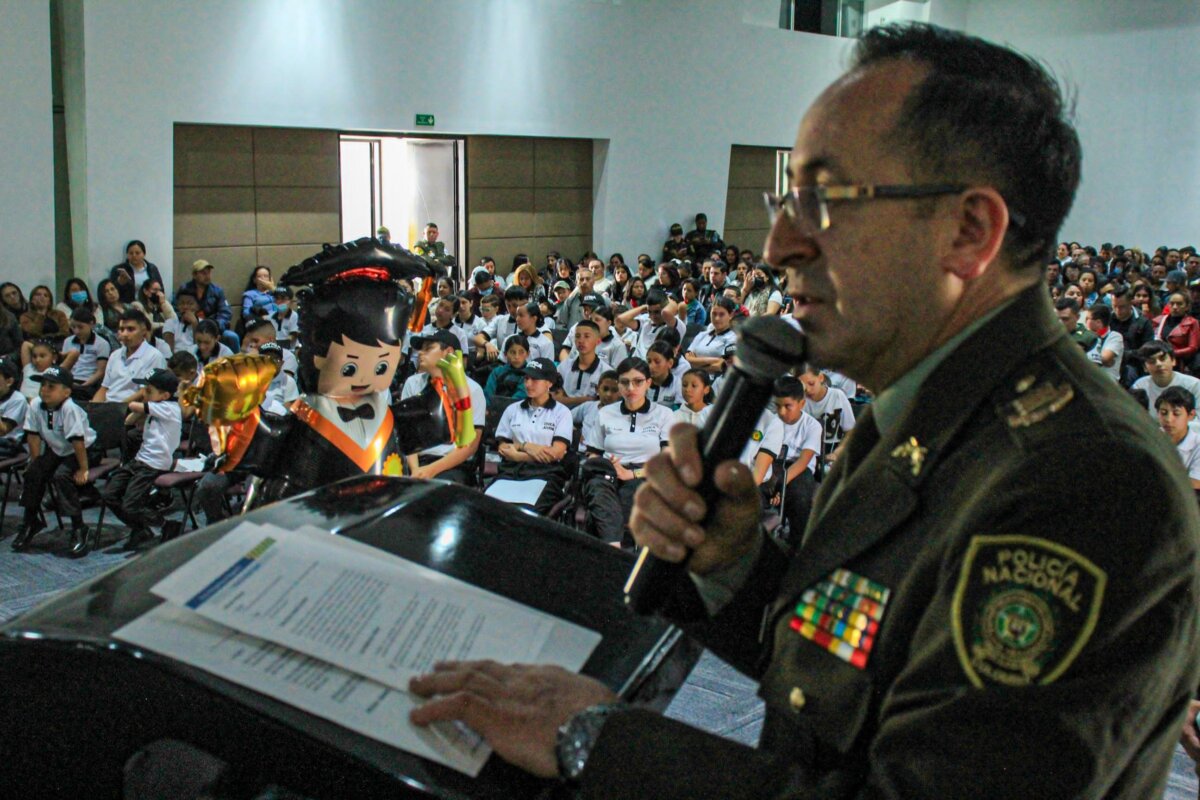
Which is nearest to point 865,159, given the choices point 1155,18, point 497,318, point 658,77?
point 497,318

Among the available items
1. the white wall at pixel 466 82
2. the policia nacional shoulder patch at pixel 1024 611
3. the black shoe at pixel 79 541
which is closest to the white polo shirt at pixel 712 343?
the white wall at pixel 466 82

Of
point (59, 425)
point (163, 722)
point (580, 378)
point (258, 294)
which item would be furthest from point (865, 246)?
point (258, 294)

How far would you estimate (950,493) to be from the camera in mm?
867

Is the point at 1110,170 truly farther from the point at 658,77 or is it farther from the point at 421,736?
the point at 421,736

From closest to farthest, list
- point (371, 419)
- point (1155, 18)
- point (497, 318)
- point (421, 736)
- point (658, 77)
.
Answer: point (421, 736) < point (371, 419) < point (497, 318) < point (658, 77) < point (1155, 18)

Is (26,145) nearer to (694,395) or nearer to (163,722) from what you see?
(694,395)

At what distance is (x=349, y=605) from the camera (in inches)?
39.3

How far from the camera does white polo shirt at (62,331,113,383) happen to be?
7.52m

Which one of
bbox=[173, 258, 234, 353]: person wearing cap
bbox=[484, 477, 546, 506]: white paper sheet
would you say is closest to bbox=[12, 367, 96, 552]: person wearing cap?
bbox=[484, 477, 546, 506]: white paper sheet

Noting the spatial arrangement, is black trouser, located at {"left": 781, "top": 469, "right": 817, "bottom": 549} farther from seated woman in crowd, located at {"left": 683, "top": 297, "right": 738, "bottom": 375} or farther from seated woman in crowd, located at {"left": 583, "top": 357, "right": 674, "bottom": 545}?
seated woman in crowd, located at {"left": 683, "top": 297, "right": 738, "bottom": 375}

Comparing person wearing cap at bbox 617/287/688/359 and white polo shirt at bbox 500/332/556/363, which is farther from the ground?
person wearing cap at bbox 617/287/688/359

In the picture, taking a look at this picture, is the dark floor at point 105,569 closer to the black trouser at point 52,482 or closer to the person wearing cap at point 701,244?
the black trouser at point 52,482

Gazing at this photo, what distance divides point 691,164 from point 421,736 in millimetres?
14893

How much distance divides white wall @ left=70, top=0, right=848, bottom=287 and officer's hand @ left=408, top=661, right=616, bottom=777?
9.73m
